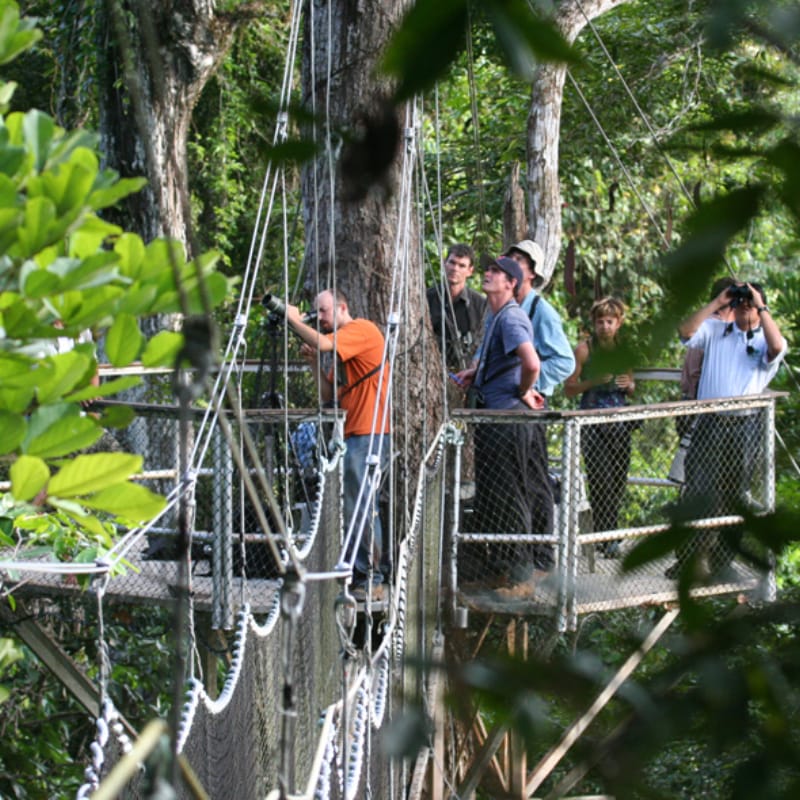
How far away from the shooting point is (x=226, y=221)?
1166 cm

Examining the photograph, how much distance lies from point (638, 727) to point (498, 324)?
4595 mm

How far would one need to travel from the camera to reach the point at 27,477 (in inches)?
45.5

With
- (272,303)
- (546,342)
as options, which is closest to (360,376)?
(272,303)

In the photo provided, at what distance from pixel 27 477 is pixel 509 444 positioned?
13.9 feet

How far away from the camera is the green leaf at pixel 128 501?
3.97ft

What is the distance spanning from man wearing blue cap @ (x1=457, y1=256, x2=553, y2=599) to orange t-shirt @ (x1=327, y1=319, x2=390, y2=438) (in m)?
0.43

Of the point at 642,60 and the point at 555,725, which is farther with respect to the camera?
the point at 642,60

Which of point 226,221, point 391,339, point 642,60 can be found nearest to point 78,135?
point 391,339

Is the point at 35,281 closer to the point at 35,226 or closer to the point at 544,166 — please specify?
the point at 35,226

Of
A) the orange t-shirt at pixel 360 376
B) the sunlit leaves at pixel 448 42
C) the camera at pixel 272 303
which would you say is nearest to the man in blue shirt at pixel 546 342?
the orange t-shirt at pixel 360 376

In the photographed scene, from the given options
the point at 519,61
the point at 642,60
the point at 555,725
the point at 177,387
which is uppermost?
the point at 642,60

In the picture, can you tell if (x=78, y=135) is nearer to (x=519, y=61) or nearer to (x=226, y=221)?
(x=519, y=61)

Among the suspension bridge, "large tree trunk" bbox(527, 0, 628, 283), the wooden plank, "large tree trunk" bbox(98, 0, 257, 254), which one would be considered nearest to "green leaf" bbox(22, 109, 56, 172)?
the suspension bridge

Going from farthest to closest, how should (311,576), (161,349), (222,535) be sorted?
(222,535) → (311,576) → (161,349)
